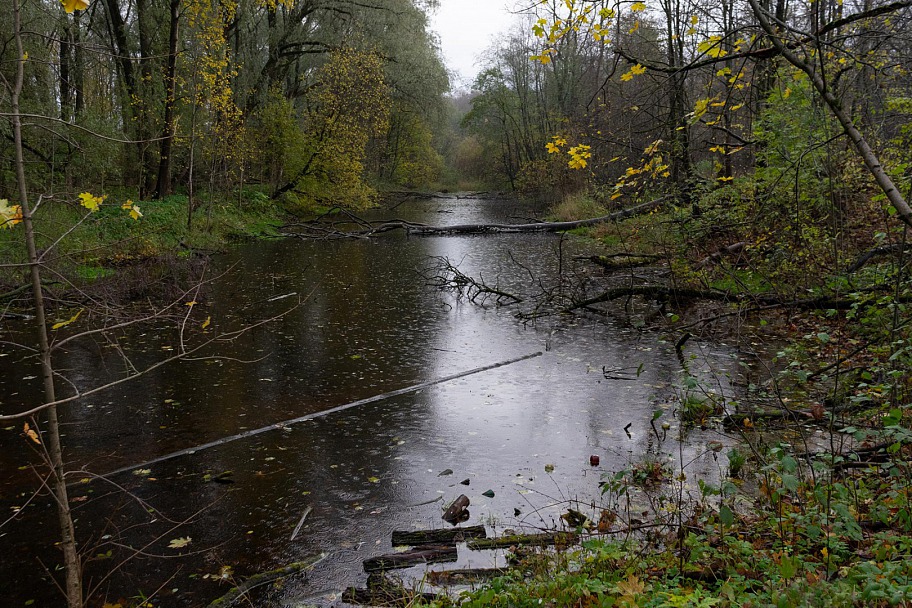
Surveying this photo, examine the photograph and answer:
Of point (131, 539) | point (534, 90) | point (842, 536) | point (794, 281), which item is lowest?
point (131, 539)

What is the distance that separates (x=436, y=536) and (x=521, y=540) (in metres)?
0.56

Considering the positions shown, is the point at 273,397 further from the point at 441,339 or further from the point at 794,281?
the point at 794,281

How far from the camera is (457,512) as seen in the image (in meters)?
4.41

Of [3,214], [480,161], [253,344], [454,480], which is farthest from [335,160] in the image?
[480,161]

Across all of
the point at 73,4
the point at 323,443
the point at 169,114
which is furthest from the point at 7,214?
the point at 169,114

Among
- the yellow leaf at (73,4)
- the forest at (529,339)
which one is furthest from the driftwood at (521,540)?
the yellow leaf at (73,4)

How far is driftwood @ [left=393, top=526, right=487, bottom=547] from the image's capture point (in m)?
4.01

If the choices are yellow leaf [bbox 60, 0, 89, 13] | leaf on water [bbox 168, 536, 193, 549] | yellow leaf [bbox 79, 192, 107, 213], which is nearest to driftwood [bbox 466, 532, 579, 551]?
leaf on water [bbox 168, 536, 193, 549]

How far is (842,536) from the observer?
10.4ft

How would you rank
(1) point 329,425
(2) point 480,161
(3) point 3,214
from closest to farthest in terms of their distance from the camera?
1. (3) point 3,214
2. (1) point 329,425
3. (2) point 480,161

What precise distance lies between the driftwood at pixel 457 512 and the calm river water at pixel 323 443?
0.26 ft

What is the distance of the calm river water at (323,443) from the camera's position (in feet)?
13.1

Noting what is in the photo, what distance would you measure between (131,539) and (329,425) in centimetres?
223

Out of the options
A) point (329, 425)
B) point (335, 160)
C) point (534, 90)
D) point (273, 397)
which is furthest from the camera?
point (534, 90)
